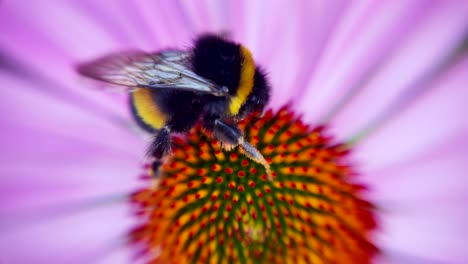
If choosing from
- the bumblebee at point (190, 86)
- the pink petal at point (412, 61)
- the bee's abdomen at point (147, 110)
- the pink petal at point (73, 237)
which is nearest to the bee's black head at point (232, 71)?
the bumblebee at point (190, 86)

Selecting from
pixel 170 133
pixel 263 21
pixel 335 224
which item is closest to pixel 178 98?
pixel 170 133

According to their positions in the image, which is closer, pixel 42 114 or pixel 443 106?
pixel 443 106

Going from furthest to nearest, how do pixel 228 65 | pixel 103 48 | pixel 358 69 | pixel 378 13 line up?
1. pixel 103 48
2. pixel 358 69
3. pixel 378 13
4. pixel 228 65

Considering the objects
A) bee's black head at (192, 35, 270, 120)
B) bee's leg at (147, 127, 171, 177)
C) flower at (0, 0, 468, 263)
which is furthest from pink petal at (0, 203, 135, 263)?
bee's black head at (192, 35, 270, 120)

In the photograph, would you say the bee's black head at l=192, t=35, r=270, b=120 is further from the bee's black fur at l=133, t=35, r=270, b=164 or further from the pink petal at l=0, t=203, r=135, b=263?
→ the pink petal at l=0, t=203, r=135, b=263

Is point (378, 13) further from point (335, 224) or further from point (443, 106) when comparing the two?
point (335, 224)

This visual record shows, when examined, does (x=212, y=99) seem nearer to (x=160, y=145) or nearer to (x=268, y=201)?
(x=160, y=145)
